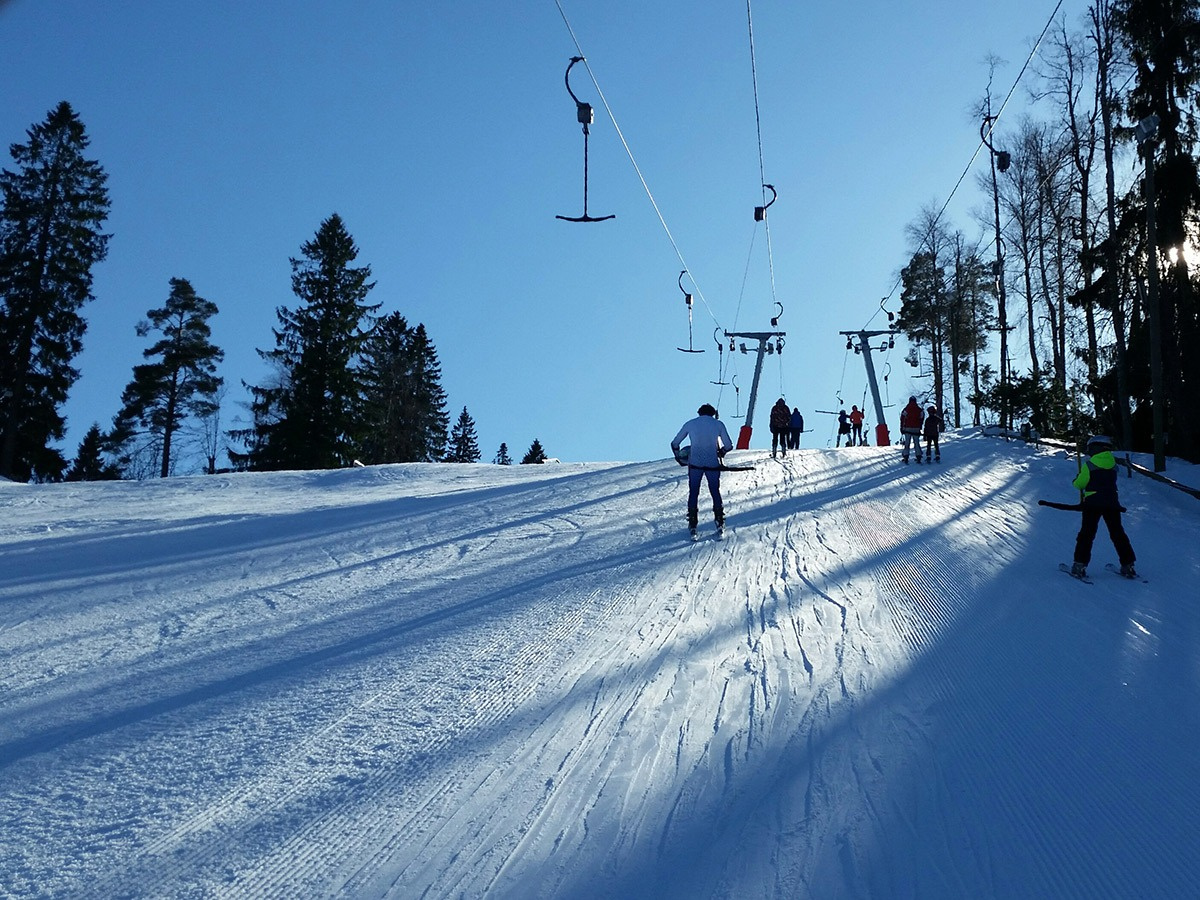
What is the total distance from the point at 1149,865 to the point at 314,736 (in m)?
4.25

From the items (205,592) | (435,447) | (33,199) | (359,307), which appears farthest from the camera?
(435,447)

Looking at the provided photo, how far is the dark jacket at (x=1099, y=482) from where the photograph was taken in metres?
10.4

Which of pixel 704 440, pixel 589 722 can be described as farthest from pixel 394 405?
pixel 589 722

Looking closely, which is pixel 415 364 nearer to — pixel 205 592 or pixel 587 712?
pixel 205 592

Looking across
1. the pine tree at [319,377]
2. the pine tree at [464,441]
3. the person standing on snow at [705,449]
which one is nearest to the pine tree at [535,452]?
the pine tree at [464,441]

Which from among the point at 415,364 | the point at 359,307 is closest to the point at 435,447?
the point at 415,364

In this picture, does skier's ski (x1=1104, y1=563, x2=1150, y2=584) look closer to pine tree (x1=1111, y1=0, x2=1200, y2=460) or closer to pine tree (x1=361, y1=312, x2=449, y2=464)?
pine tree (x1=1111, y1=0, x2=1200, y2=460)

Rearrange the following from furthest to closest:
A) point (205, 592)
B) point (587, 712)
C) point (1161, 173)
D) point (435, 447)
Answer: point (435, 447) → point (1161, 173) → point (205, 592) → point (587, 712)

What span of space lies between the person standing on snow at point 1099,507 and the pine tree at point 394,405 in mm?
36410

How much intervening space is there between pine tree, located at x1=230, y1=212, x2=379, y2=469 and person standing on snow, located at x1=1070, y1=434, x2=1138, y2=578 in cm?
3522

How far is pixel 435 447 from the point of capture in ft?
226

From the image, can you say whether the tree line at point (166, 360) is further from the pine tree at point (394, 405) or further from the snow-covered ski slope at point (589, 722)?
the snow-covered ski slope at point (589, 722)

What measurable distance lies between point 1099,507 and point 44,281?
1458 inches

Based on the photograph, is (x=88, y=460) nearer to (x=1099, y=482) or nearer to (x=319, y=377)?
(x=319, y=377)
